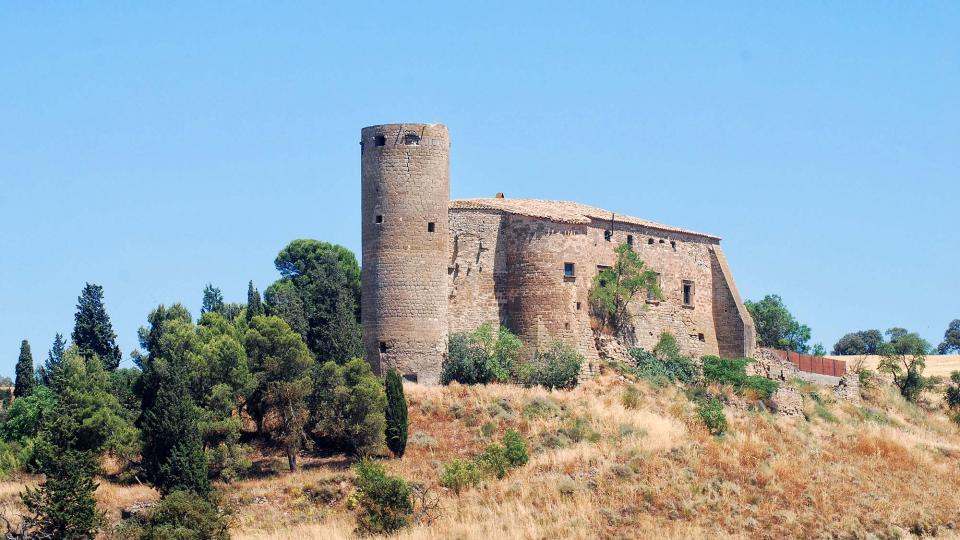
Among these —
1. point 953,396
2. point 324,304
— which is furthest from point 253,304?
point 953,396

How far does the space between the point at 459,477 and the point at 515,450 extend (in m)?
2.34

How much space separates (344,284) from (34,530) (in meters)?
17.9

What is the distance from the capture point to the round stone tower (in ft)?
158

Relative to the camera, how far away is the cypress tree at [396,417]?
43.7 metres

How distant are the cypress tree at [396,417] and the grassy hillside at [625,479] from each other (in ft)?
1.44

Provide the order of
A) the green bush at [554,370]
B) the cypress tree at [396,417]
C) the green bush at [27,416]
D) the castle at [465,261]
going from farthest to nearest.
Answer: the green bush at [554,370], the green bush at [27,416], the castle at [465,261], the cypress tree at [396,417]

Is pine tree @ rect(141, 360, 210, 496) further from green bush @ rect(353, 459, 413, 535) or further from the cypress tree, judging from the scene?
the cypress tree

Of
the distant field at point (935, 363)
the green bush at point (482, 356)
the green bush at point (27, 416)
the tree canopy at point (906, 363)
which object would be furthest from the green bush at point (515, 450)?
the distant field at point (935, 363)

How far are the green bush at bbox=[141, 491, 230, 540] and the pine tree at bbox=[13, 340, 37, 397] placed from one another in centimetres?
1895

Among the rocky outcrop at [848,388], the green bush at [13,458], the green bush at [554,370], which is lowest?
the green bush at [13,458]

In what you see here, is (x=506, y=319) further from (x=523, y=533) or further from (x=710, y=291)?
(x=523, y=533)

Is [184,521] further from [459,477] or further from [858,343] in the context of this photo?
[858,343]

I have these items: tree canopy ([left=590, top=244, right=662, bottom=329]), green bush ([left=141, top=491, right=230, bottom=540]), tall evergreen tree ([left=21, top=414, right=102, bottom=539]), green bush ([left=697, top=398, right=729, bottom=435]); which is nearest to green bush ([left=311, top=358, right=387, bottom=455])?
green bush ([left=141, top=491, right=230, bottom=540])

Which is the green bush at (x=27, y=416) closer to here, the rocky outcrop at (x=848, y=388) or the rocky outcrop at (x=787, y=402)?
the rocky outcrop at (x=787, y=402)
